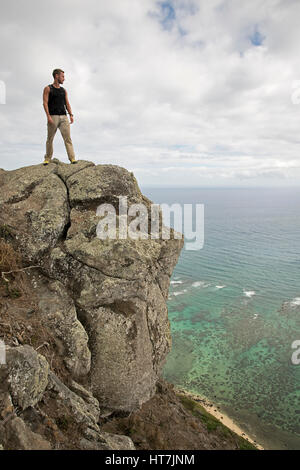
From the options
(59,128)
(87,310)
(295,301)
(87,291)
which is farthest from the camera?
(295,301)

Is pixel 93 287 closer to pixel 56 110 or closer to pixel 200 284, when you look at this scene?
pixel 56 110

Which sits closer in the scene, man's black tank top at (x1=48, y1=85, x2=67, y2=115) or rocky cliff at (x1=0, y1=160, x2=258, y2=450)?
rocky cliff at (x1=0, y1=160, x2=258, y2=450)

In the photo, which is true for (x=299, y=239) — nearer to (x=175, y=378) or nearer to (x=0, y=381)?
(x=175, y=378)

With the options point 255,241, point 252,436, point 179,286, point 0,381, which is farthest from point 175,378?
point 255,241

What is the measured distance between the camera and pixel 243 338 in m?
50.8

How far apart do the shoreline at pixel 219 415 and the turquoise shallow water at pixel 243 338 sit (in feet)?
3.11

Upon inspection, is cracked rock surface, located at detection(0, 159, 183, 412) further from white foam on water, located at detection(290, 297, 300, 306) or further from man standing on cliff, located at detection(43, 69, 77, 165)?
white foam on water, located at detection(290, 297, 300, 306)

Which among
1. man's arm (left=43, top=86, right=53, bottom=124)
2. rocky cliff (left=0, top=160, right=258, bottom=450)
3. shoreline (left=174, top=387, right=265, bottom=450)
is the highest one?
man's arm (left=43, top=86, right=53, bottom=124)

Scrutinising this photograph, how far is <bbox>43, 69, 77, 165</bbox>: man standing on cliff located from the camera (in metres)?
16.8

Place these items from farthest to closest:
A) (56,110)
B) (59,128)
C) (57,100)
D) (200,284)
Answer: (200,284) → (59,128) → (56,110) → (57,100)

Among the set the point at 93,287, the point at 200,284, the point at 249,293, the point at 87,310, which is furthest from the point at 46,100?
the point at 249,293

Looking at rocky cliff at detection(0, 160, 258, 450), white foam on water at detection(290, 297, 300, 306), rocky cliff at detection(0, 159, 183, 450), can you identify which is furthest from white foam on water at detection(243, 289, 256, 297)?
rocky cliff at detection(0, 159, 183, 450)

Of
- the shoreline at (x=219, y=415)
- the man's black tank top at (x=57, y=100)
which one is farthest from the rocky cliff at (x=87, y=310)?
the shoreline at (x=219, y=415)

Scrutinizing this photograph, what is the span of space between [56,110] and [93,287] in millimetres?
11872
